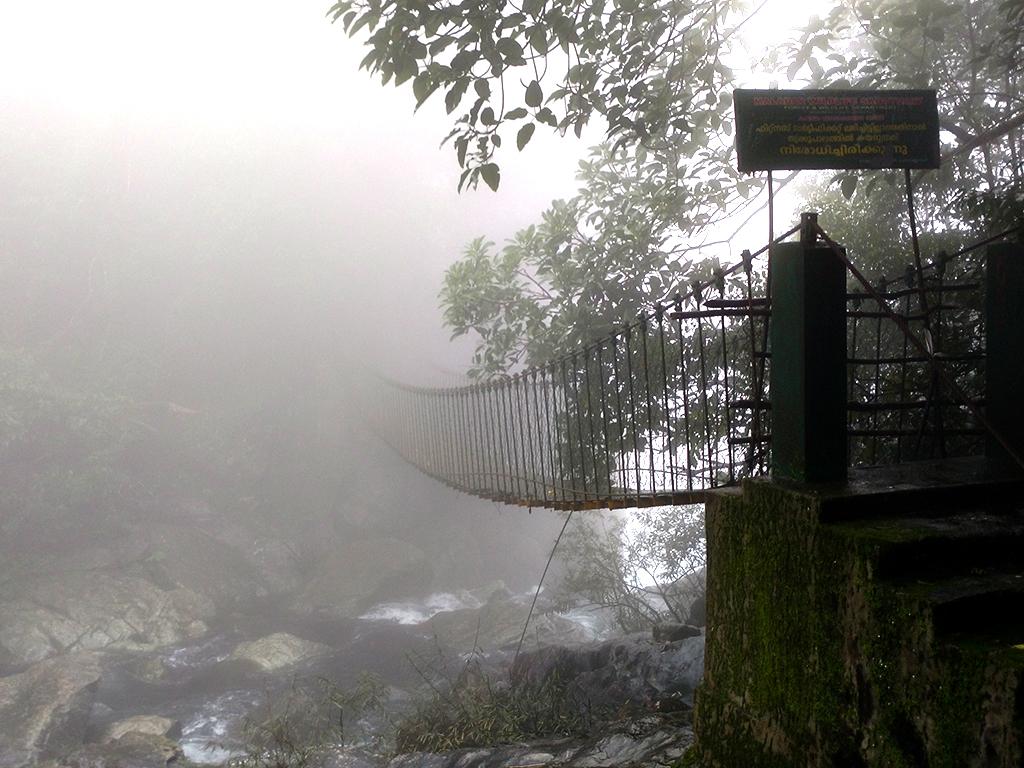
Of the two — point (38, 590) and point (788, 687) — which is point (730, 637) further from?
Answer: point (38, 590)

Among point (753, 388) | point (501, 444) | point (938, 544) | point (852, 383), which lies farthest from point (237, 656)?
point (938, 544)

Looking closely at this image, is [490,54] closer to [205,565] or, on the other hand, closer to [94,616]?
[94,616]

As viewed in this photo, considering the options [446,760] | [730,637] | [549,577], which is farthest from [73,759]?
[549,577]

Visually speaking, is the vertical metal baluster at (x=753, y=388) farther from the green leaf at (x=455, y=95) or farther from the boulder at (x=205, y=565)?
the boulder at (x=205, y=565)

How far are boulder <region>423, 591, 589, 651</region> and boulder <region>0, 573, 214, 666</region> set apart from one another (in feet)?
12.2

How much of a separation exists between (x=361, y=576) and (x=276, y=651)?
12.7 feet

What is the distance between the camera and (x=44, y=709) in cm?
884

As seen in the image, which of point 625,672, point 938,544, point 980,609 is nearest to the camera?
point 980,609

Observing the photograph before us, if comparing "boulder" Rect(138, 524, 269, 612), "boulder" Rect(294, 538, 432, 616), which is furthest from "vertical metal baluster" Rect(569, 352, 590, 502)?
"boulder" Rect(138, 524, 269, 612)

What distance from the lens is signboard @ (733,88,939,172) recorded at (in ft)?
6.08

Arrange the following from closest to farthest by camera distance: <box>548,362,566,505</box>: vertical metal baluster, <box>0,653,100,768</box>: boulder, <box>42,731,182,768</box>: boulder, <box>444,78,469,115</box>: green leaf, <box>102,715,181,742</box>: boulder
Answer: <box>444,78,469,115</box>: green leaf, <box>548,362,566,505</box>: vertical metal baluster, <box>42,731,182,768</box>: boulder, <box>0,653,100,768</box>: boulder, <box>102,715,181,742</box>: boulder

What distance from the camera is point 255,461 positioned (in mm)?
19375

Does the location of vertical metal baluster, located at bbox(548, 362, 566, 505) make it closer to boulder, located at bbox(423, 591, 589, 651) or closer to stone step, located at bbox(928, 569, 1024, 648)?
stone step, located at bbox(928, 569, 1024, 648)

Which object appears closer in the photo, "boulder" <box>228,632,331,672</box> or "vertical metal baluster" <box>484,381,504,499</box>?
"vertical metal baluster" <box>484,381,504,499</box>
